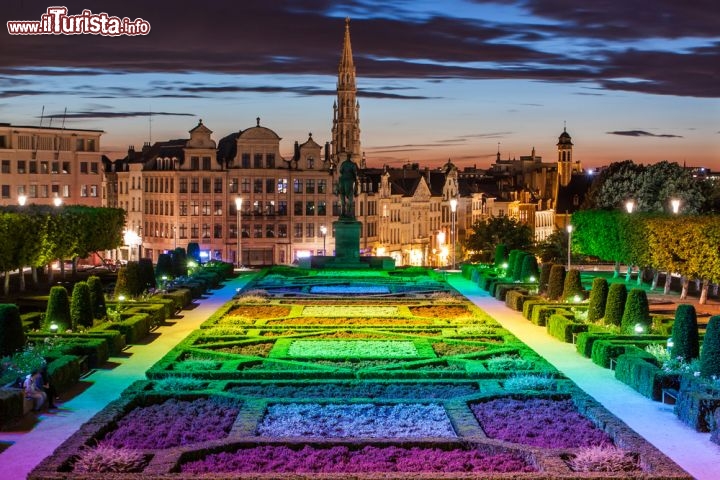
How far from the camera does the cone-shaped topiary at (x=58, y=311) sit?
109 feet

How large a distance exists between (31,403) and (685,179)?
6813 centimetres

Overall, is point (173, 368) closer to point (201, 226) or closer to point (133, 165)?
point (201, 226)

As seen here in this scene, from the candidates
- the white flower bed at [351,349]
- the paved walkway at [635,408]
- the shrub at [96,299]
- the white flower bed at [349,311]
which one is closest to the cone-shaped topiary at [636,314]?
the paved walkway at [635,408]

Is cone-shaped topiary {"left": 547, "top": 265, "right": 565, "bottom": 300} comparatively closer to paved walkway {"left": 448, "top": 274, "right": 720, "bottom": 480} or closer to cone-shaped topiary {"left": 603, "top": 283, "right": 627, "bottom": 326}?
paved walkway {"left": 448, "top": 274, "right": 720, "bottom": 480}

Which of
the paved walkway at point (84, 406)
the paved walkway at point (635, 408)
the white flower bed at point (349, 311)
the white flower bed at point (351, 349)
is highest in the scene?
the white flower bed at point (349, 311)

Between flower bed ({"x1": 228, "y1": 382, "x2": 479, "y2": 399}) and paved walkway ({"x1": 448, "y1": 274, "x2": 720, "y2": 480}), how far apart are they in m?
3.23

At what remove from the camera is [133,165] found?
4395 inches

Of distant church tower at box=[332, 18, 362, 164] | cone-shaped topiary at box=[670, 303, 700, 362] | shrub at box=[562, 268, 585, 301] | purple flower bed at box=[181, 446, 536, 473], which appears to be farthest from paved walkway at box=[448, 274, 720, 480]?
distant church tower at box=[332, 18, 362, 164]

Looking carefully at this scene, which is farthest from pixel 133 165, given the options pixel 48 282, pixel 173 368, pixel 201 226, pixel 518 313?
pixel 173 368

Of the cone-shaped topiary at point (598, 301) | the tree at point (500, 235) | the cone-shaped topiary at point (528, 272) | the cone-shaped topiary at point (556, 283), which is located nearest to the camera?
the cone-shaped topiary at point (598, 301)

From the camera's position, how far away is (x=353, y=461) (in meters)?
18.9

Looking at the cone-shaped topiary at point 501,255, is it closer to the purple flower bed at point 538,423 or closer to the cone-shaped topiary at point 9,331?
the cone-shaped topiary at point 9,331

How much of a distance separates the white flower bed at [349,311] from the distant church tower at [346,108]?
80862 mm

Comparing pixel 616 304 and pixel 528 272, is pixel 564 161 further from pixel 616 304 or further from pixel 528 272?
pixel 616 304
